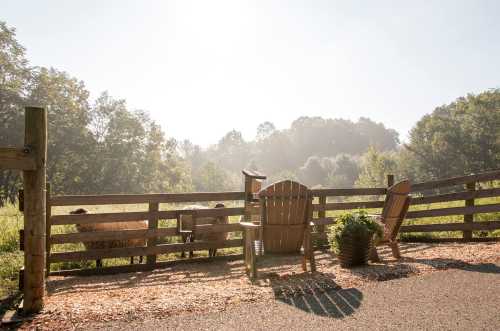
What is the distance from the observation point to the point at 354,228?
639 cm

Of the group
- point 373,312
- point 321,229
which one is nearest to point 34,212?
point 373,312

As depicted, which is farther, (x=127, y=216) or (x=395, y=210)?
(x=395, y=210)

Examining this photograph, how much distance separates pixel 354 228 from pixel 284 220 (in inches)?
47.4

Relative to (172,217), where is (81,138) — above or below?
above

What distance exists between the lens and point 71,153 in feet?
115

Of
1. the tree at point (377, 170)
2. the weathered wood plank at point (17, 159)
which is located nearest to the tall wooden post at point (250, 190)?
the weathered wood plank at point (17, 159)

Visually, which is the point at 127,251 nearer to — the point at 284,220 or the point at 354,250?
the point at 284,220

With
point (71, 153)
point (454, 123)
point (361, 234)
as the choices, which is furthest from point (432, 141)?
point (361, 234)

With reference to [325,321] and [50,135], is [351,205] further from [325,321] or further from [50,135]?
[50,135]

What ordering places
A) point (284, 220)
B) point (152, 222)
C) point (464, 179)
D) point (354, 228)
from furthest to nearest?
point (464, 179) < point (152, 222) < point (354, 228) < point (284, 220)

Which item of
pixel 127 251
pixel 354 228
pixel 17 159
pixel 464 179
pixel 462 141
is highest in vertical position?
pixel 462 141

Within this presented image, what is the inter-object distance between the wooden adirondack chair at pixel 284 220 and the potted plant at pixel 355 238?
0.60 meters

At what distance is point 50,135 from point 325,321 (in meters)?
35.0

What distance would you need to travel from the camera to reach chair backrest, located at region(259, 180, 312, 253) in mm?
6234
